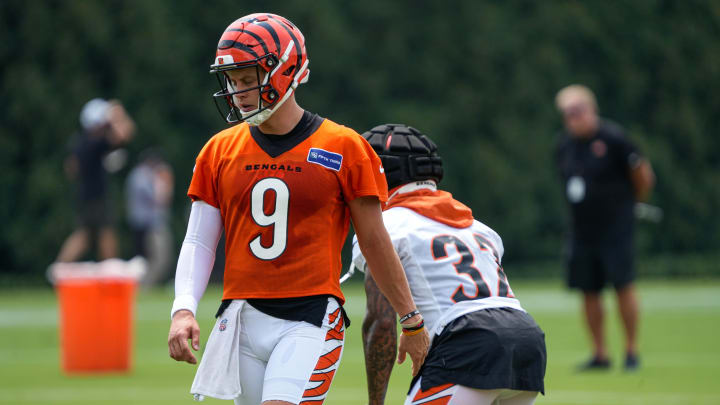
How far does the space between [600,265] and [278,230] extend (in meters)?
6.44

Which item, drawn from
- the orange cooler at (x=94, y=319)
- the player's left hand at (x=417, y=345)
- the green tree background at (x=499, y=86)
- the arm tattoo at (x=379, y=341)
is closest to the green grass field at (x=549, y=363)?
the orange cooler at (x=94, y=319)

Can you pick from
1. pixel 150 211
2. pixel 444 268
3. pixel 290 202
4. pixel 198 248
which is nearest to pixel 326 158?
pixel 290 202

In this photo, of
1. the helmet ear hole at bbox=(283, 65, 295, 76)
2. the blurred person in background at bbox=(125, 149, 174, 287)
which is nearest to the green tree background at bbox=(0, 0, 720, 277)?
the blurred person in background at bbox=(125, 149, 174, 287)

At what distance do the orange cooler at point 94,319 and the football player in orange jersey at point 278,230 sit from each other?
A: 597 centimetres

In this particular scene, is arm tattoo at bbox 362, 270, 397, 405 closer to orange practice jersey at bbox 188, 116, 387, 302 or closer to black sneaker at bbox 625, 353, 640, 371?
orange practice jersey at bbox 188, 116, 387, 302

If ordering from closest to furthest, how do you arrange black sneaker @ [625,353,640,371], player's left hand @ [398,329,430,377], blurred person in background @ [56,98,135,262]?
player's left hand @ [398,329,430,377] → black sneaker @ [625,353,640,371] → blurred person in background @ [56,98,135,262]

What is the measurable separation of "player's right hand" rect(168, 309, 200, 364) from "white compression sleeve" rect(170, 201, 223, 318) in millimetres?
154

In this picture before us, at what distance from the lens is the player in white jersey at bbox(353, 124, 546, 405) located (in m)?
4.03

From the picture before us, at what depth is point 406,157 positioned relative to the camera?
14.4 ft

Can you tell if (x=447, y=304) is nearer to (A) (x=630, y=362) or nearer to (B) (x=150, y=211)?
(A) (x=630, y=362)

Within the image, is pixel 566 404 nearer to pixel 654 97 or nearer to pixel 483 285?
pixel 483 285

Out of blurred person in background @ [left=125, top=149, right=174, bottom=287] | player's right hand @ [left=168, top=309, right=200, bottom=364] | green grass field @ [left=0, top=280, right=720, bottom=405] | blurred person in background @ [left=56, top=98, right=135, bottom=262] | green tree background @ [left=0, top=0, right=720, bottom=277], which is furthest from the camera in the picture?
green tree background @ [left=0, top=0, right=720, bottom=277]

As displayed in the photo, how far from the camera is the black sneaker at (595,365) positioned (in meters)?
9.37

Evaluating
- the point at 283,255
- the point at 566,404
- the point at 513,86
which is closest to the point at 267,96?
the point at 283,255
